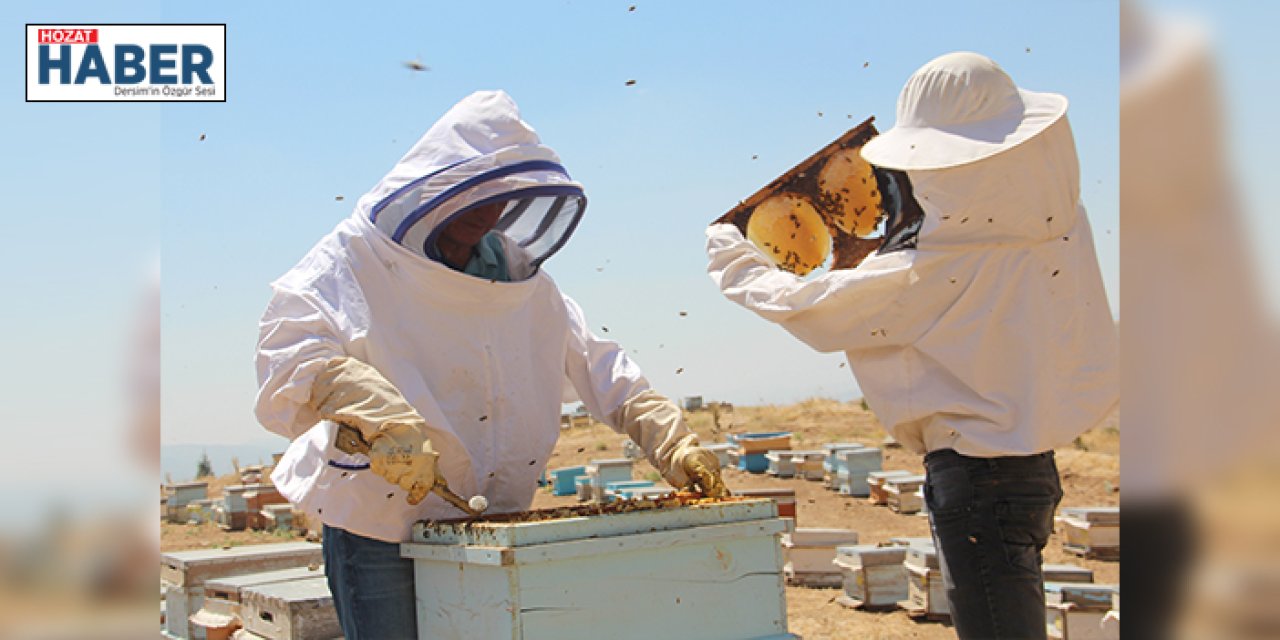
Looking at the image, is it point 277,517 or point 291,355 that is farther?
point 277,517

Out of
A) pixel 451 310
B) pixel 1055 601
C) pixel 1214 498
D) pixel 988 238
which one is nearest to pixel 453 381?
pixel 451 310

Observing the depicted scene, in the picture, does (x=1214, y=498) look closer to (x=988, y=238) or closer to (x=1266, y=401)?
(x=1266, y=401)

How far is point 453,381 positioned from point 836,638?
4.13 meters

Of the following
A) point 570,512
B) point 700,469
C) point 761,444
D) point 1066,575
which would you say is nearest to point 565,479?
point 761,444

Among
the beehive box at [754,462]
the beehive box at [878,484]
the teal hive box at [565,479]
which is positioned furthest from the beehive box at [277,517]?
the beehive box at [878,484]

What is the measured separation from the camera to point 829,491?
38.8 feet

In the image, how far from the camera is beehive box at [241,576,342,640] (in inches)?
184

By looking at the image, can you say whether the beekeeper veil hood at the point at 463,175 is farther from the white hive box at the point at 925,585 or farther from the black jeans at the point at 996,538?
the white hive box at the point at 925,585

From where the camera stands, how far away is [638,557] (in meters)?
2.87

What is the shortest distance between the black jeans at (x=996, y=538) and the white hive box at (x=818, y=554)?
14.3 feet

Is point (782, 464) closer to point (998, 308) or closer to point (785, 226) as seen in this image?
point (785, 226)

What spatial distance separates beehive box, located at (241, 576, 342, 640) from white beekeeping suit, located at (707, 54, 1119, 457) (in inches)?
96.3

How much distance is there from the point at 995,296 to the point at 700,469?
1.09 metres

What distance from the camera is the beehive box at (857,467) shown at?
11.4 meters
